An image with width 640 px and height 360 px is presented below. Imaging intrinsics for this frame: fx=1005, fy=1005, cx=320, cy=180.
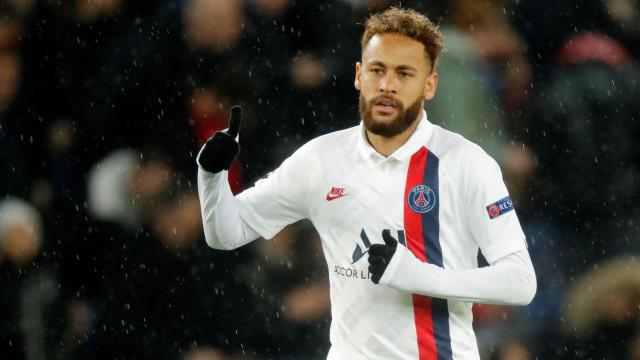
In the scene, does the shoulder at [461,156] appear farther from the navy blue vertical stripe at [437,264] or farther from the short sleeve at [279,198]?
the short sleeve at [279,198]

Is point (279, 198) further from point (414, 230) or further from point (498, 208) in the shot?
point (498, 208)

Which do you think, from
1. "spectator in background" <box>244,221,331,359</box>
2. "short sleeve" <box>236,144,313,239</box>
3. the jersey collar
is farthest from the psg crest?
"spectator in background" <box>244,221,331,359</box>

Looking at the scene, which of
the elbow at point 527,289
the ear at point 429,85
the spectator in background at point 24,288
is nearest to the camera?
the elbow at point 527,289

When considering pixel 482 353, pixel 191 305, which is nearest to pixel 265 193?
pixel 191 305

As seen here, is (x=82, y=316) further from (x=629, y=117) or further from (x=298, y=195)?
(x=629, y=117)

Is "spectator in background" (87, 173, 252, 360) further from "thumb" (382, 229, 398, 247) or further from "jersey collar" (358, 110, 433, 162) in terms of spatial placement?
"thumb" (382, 229, 398, 247)

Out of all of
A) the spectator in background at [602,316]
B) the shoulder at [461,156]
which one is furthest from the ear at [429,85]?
the spectator in background at [602,316]

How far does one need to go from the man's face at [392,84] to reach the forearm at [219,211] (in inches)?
16.5

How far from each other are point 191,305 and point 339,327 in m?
1.32

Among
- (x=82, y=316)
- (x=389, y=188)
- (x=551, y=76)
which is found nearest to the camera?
(x=389, y=188)

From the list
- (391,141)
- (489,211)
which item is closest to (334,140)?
(391,141)

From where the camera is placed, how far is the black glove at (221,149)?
251 cm

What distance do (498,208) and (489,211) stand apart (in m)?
0.03

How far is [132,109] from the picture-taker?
3.96m
